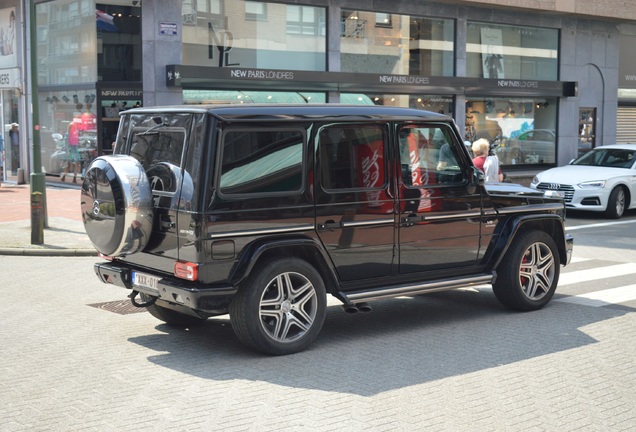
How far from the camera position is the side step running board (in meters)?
7.59

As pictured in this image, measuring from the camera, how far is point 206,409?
228 inches

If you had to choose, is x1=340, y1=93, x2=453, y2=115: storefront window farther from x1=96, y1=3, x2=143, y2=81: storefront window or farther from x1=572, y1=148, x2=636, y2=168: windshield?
x1=572, y1=148, x2=636, y2=168: windshield

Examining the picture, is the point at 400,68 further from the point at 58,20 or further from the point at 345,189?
the point at 345,189

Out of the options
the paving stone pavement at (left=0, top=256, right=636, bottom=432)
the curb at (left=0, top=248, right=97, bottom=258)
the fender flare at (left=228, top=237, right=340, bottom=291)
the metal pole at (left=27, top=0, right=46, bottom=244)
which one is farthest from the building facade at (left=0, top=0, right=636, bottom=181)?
the fender flare at (left=228, top=237, right=340, bottom=291)

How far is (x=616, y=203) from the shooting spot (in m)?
18.4

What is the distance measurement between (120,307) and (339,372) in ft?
11.3

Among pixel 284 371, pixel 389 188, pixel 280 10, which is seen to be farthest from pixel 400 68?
pixel 284 371

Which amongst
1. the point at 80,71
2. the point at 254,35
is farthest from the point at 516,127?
the point at 80,71

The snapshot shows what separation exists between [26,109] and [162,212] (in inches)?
779

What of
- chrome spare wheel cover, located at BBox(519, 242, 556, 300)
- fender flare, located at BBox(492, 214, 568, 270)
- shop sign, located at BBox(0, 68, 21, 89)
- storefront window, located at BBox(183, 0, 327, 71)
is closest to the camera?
fender flare, located at BBox(492, 214, 568, 270)

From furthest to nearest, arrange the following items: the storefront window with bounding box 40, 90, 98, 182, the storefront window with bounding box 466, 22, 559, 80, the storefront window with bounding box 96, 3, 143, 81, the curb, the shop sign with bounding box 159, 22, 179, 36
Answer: the storefront window with bounding box 466, 22, 559, 80 → the storefront window with bounding box 40, 90, 98, 182 → the storefront window with bounding box 96, 3, 143, 81 → the shop sign with bounding box 159, 22, 179, 36 → the curb

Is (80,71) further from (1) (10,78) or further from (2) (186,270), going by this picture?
(2) (186,270)

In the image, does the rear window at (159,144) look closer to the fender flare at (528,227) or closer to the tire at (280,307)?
the tire at (280,307)

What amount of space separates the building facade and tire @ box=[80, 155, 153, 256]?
44.6 feet
